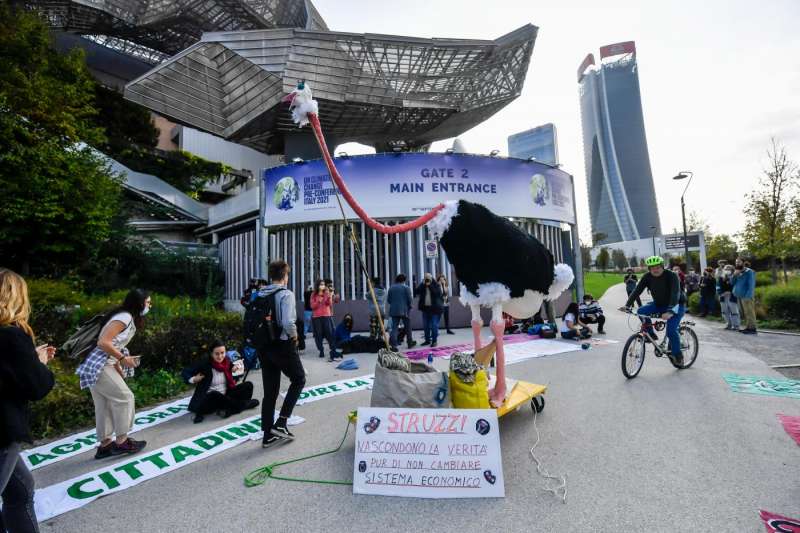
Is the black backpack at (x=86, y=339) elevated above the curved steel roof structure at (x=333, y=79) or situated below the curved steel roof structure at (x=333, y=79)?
below

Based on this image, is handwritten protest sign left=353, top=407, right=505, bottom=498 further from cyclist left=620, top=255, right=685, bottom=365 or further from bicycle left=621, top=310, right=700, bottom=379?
cyclist left=620, top=255, right=685, bottom=365

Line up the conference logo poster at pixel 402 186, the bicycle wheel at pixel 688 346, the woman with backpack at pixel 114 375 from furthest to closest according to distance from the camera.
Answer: the conference logo poster at pixel 402 186 < the bicycle wheel at pixel 688 346 < the woman with backpack at pixel 114 375

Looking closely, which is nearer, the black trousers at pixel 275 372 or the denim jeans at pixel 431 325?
the black trousers at pixel 275 372

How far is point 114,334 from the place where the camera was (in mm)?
3295

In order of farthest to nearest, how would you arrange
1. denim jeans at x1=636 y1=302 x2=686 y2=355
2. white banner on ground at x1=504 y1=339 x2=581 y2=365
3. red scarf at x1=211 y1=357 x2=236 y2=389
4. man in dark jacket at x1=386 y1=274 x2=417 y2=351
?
man in dark jacket at x1=386 y1=274 x2=417 y2=351, white banner on ground at x1=504 y1=339 x2=581 y2=365, denim jeans at x1=636 y1=302 x2=686 y2=355, red scarf at x1=211 y1=357 x2=236 y2=389

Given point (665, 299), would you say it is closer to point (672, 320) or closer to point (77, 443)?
point (672, 320)

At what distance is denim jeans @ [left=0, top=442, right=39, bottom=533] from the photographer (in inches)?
76.5

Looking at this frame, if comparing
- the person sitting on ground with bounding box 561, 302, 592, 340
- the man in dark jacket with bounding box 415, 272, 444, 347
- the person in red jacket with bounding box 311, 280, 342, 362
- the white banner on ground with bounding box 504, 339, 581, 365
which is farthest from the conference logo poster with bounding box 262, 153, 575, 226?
the white banner on ground with bounding box 504, 339, 581, 365

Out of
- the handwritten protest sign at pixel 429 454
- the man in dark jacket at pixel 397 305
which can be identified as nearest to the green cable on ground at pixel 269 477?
the handwritten protest sign at pixel 429 454

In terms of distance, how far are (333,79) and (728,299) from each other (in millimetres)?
17433

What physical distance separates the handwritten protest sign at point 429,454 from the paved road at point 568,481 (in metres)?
0.09

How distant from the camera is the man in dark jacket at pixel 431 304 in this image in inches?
353

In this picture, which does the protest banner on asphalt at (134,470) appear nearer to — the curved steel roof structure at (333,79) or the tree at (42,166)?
the tree at (42,166)

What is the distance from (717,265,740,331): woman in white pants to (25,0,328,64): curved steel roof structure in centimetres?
2406
